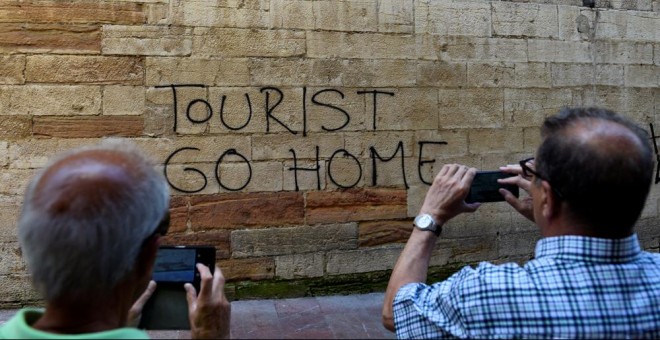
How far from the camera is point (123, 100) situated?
4.44m

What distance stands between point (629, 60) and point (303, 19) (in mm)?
3380

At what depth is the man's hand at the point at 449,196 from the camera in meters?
2.00

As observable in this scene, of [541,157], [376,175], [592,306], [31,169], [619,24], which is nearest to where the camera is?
[592,306]

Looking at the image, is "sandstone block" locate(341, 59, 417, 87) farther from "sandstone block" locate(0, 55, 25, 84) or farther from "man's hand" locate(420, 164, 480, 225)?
"man's hand" locate(420, 164, 480, 225)

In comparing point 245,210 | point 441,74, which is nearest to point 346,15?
point 441,74

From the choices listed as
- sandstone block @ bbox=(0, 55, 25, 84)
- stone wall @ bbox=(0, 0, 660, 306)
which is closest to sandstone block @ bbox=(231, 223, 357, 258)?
stone wall @ bbox=(0, 0, 660, 306)

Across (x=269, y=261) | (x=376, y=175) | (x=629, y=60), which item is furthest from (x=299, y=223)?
(x=629, y=60)

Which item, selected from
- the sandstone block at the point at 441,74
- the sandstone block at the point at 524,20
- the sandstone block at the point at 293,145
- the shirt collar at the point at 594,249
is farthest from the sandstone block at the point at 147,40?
the shirt collar at the point at 594,249

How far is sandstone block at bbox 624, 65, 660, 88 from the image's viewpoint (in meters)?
5.69

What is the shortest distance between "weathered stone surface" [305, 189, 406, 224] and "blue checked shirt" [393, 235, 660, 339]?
124 inches

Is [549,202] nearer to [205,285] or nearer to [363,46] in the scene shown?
[205,285]

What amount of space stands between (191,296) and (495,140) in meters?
4.18

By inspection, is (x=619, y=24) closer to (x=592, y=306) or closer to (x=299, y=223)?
(x=299, y=223)

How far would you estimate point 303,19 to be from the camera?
15.7 feet
